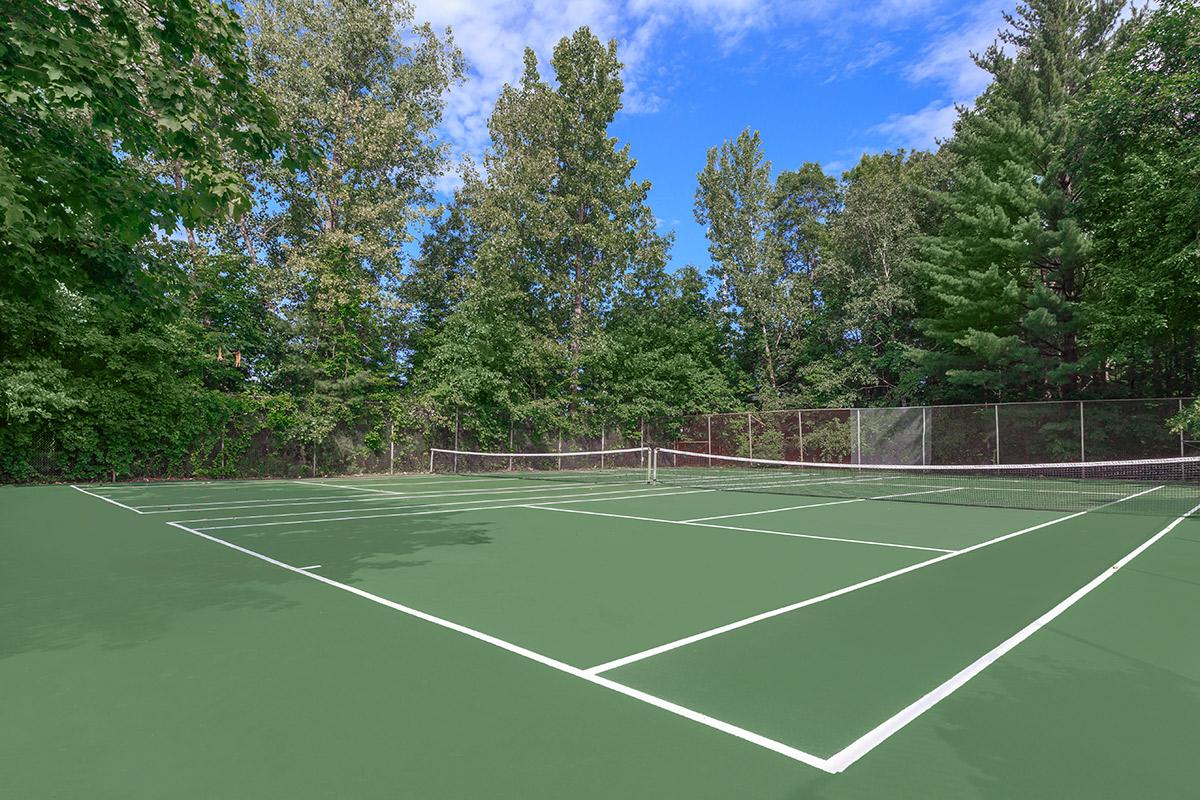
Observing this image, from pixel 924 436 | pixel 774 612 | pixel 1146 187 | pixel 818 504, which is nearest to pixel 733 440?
pixel 924 436

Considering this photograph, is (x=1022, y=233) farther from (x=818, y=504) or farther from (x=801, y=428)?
(x=818, y=504)

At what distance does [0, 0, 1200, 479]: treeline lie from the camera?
5910 mm

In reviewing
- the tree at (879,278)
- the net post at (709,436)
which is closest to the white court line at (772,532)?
the net post at (709,436)

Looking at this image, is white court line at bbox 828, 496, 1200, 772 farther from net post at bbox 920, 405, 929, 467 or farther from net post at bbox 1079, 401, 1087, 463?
net post at bbox 920, 405, 929, 467

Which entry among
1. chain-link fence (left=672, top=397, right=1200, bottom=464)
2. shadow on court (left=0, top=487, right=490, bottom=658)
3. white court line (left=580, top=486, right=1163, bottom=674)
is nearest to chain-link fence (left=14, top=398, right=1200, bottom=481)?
chain-link fence (left=672, top=397, right=1200, bottom=464)

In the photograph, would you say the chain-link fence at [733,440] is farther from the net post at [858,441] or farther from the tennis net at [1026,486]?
the tennis net at [1026,486]

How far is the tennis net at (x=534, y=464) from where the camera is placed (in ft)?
79.5

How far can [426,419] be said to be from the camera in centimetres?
2498

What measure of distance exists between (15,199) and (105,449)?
18.8 metres

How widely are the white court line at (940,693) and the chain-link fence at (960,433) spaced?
50.6ft

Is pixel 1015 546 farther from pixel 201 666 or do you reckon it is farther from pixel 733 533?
pixel 201 666

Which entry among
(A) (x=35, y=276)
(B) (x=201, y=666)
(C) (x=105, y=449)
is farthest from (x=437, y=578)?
(C) (x=105, y=449)

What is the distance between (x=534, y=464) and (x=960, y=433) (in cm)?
1679

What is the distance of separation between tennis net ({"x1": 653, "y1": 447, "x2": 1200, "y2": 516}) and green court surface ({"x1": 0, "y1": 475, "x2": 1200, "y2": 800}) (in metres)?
5.58
